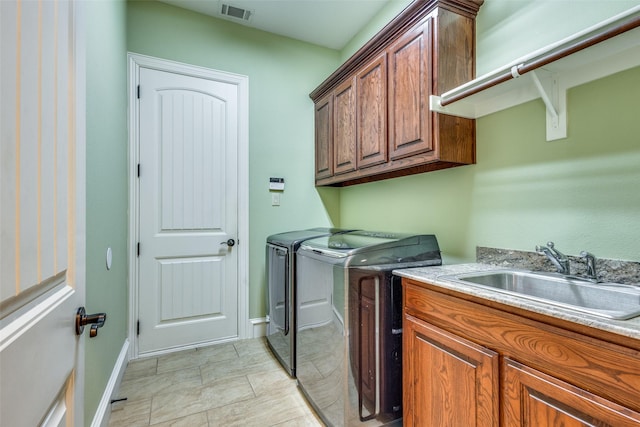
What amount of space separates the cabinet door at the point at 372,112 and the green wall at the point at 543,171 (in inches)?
16.9

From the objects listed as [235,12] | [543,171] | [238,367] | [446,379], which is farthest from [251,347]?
[235,12]

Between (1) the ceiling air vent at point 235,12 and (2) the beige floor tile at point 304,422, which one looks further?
(1) the ceiling air vent at point 235,12

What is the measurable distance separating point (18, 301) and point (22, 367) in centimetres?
9

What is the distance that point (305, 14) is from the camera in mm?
2713

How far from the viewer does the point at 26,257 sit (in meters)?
0.47

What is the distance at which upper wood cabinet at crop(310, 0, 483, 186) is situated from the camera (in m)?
1.73

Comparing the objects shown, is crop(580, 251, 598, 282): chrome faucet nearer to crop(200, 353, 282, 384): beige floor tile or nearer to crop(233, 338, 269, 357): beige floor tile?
crop(200, 353, 282, 384): beige floor tile

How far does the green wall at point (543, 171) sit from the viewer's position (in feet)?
4.11

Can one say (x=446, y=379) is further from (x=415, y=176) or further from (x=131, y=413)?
(x=131, y=413)

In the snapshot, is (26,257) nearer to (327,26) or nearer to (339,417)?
(339,417)

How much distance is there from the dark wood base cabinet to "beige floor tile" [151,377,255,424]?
112 centimetres

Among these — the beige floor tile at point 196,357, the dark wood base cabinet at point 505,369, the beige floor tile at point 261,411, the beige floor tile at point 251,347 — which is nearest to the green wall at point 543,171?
the dark wood base cabinet at point 505,369

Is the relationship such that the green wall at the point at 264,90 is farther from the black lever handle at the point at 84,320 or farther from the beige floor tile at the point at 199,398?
the black lever handle at the point at 84,320

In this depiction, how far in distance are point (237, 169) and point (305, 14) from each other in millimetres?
1509
